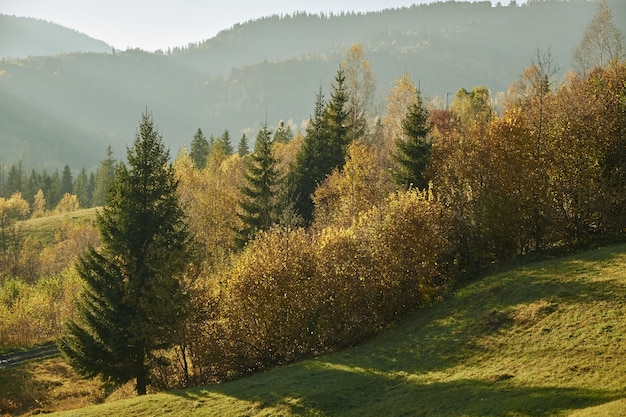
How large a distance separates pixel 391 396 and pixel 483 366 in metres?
5.13

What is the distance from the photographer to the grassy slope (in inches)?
801

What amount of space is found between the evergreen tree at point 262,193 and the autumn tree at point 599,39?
44418 millimetres

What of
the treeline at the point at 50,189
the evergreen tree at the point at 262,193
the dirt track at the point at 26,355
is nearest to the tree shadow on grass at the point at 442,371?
the evergreen tree at the point at 262,193

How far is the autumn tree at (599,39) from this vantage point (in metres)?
67.0

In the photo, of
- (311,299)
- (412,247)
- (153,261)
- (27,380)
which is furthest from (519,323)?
(27,380)

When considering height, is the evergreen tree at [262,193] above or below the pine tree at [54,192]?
below

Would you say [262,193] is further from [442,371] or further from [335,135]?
[442,371]

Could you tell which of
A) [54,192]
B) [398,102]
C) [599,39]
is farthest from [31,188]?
[599,39]

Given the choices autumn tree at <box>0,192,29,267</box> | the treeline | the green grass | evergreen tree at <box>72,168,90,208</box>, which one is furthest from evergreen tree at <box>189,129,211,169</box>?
evergreen tree at <box>72,168,90,208</box>

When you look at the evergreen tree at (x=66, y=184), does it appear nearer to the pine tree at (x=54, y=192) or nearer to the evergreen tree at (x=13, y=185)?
the pine tree at (x=54, y=192)

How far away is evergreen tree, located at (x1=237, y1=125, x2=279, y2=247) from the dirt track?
76.7 feet

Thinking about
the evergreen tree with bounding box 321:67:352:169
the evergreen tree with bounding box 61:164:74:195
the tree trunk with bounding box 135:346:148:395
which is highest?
the evergreen tree with bounding box 61:164:74:195

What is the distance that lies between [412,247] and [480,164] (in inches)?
466

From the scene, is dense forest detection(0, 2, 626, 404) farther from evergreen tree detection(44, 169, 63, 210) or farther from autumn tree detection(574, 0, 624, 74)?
evergreen tree detection(44, 169, 63, 210)
